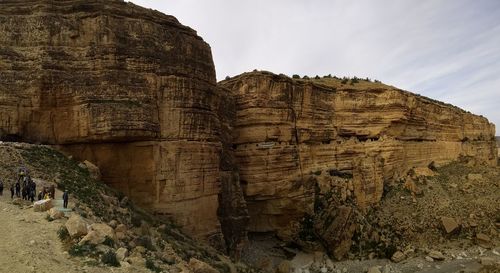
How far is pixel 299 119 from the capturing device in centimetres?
3859

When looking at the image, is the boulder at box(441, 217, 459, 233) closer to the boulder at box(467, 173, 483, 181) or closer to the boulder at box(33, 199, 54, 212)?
the boulder at box(467, 173, 483, 181)

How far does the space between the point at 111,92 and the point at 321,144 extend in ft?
78.9

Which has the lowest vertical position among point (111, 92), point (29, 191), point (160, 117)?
point (29, 191)

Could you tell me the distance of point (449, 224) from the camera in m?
37.7

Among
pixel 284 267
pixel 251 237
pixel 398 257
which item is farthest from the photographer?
pixel 251 237

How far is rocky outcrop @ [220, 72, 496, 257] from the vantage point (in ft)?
116

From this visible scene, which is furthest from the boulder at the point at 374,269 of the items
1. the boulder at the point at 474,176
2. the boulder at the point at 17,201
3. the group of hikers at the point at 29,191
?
the boulder at the point at 17,201

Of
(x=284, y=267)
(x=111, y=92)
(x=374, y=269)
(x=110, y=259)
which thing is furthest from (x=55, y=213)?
(x=374, y=269)

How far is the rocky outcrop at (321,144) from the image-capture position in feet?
116

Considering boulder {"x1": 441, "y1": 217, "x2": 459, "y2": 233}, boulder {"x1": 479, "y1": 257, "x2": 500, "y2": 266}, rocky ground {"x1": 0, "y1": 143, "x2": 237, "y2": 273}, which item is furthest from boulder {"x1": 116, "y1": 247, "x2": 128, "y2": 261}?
boulder {"x1": 441, "y1": 217, "x2": 459, "y2": 233}

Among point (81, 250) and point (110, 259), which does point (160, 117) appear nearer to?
point (81, 250)

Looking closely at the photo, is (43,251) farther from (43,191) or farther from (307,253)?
(307,253)

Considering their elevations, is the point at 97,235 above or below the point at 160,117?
below

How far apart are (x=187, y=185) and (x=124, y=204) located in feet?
15.9
